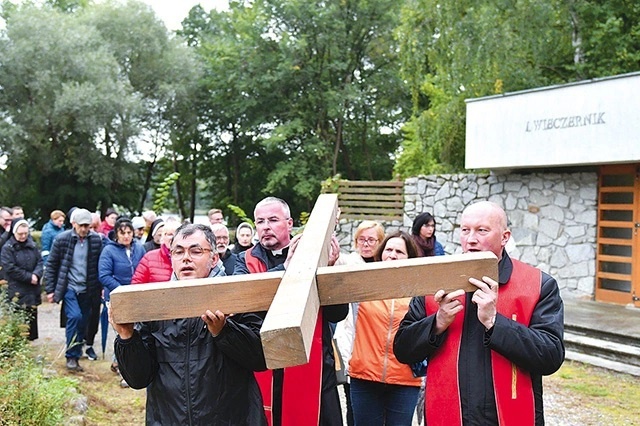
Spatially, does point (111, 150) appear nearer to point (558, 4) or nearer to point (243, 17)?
point (243, 17)

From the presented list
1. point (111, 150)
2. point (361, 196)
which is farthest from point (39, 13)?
point (361, 196)

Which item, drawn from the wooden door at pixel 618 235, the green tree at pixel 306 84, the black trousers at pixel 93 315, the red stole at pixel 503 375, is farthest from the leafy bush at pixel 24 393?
the green tree at pixel 306 84

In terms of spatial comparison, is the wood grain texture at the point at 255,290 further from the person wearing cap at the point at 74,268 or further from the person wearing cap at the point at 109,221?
the person wearing cap at the point at 109,221

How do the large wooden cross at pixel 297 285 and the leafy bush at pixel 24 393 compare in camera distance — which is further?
the leafy bush at pixel 24 393

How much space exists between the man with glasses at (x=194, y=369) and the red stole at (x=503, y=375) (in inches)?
27.2

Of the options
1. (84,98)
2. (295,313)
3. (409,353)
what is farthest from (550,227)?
(84,98)

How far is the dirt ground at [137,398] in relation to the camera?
19.9 ft

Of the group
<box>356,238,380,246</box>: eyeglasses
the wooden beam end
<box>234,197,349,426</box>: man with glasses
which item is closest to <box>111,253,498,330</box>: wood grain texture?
the wooden beam end

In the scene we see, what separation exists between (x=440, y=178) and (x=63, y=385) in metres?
10.5

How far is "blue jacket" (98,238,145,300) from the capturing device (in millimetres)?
7531

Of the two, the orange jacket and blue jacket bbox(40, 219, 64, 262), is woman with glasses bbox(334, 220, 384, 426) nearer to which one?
the orange jacket

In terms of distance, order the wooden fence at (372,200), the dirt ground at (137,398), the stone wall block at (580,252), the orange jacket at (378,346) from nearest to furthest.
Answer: the orange jacket at (378,346), the dirt ground at (137,398), the stone wall block at (580,252), the wooden fence at (372,200)

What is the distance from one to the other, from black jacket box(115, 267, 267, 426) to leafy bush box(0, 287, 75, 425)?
2.00 meters

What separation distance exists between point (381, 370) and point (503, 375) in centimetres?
161
